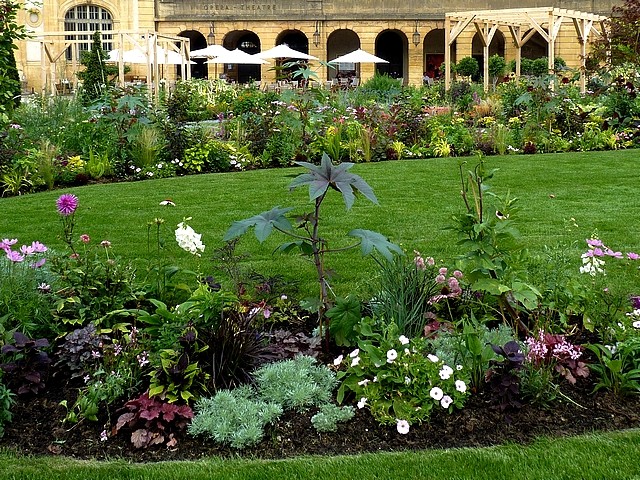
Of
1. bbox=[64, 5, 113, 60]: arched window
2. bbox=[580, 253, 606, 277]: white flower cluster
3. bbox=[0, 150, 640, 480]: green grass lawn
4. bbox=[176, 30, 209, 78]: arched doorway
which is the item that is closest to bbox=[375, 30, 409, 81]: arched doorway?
bbox=[176, 30, 209, 78]: arched doorway

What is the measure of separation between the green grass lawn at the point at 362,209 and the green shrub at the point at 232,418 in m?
1.58

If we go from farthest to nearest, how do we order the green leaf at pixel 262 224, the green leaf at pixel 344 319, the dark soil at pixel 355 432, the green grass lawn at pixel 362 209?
1. the green grass lawn at pixel 362 209
2. the green leaf at pixel 344 319
3. the green leaf at pixel 262 224
4. the dark soil at pixel 355 432

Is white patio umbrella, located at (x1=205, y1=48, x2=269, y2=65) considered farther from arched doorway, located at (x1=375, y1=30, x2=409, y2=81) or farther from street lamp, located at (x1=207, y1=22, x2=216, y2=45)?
arched doorway, located at (x1=375, y1=30, x2=409, y2=81)

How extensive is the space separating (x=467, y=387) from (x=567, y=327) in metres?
0.79

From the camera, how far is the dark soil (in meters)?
3.21

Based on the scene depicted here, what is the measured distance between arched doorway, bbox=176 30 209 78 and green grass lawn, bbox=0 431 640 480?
36469mm

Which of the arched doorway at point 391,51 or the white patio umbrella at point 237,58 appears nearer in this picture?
the white patio umbrella at point 237,58

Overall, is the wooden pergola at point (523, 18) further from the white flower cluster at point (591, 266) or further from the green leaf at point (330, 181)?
the green leaf at point (330, 181)

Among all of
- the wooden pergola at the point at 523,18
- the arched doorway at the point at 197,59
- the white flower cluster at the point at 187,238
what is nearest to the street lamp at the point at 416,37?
the arched doorway at the point at 197,59

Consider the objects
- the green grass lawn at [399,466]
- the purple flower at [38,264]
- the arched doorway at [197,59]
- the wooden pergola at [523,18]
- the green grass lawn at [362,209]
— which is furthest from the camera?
the arched doorway at [197,59]

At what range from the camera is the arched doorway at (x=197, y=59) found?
39.2 meters

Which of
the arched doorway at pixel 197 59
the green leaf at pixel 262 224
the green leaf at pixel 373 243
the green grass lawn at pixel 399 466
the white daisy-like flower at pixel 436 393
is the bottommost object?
the green grass lawn at pixel 399 466

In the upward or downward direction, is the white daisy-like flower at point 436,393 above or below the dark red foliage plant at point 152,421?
above

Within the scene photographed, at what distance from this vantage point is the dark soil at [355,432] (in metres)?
3.21
